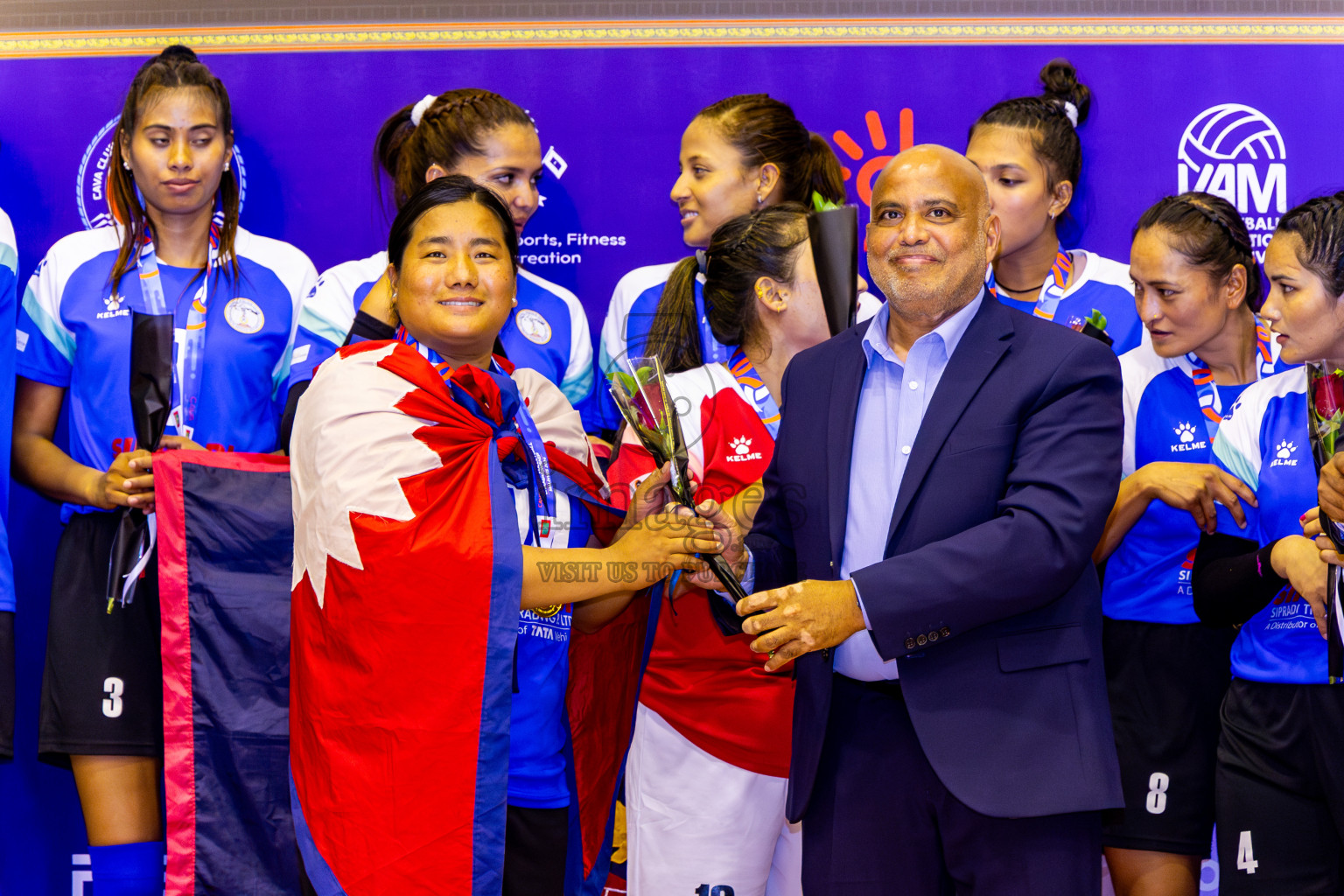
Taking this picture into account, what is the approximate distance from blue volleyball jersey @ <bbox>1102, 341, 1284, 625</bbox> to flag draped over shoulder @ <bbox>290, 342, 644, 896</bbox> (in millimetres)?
1862

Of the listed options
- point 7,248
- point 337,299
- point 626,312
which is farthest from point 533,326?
point 7,248

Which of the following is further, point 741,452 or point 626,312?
point 626,312

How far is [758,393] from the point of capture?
3236 mm

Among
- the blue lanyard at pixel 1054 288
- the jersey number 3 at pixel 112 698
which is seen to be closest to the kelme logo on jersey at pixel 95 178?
the jersey number 3 at pixel 112 698

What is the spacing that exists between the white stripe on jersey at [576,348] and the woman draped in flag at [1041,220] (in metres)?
1.35

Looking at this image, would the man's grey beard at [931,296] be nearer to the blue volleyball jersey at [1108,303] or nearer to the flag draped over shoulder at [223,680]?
the blue volleyball jersey at [1108,303]

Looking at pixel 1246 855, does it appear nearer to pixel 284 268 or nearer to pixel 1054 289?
pixel 1054 289

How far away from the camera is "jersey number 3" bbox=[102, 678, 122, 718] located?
3.58 metres

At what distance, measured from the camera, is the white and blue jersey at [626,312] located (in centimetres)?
400

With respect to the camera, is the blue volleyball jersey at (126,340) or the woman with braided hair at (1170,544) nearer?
the woman with braided hair at (1170,544)

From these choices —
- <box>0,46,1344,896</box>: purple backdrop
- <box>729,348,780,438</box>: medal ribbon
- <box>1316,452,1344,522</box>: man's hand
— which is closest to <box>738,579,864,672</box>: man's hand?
<box>729,348,780,438</box>: medal ribbon

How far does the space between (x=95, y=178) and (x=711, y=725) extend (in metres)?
3.09

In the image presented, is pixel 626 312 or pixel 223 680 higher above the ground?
pixel 626 312

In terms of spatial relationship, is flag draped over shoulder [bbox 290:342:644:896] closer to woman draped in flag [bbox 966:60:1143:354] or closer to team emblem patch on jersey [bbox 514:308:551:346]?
team emblem patch on jersey [bbox 514:308:551:346]
